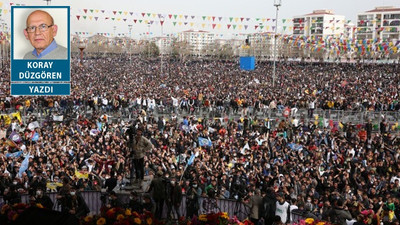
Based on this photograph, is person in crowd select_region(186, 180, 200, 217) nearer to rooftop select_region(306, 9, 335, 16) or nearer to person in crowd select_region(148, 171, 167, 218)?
person in crowd select_region(148, 171, 167, 218)

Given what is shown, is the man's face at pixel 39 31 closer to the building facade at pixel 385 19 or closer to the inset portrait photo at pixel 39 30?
the inset portrait photo at pixel 39 30

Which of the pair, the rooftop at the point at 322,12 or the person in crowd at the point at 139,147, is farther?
the rooftop at the point at 322,12

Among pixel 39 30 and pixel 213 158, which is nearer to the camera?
pixel 39 30

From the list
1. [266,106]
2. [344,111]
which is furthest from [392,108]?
[266,106]

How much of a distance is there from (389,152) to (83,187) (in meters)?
10.8

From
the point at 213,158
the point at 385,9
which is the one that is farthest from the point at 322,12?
the point at 213,158

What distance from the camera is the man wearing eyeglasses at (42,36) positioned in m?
10.8

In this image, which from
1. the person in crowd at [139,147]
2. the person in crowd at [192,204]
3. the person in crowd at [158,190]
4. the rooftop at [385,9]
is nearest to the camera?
the person in crowd at [158,190]

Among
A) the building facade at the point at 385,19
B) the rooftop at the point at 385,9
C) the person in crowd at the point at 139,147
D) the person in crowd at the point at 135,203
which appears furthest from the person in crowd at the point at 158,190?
the rooftop at the point at 385,9

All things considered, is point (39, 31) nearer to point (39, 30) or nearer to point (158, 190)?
point (39, 30)

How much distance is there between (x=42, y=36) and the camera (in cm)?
1083

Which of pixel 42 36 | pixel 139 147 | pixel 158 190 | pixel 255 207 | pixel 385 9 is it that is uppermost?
pixel 385 9

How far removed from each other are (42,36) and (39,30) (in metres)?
0.16

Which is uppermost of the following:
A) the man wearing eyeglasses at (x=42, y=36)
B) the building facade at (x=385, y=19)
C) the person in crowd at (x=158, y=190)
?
the building facade at (x=385, y=19)
